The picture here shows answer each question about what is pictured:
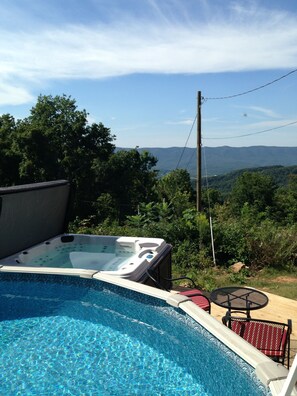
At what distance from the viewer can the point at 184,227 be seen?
8.66 metres

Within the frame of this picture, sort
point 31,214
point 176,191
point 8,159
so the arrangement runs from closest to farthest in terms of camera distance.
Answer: point 31,214, point 176,191, point 8,159

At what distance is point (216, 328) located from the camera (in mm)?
3271

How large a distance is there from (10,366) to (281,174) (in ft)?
298

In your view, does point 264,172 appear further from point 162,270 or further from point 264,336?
point 264,336

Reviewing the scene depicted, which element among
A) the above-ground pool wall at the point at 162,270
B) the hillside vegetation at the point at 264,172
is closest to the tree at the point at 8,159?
the above-ground pool wall at the point at 162,270

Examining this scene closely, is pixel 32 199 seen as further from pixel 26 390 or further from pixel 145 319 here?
pixel 26 390

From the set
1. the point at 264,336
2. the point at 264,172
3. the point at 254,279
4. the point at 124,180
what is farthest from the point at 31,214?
the point at 264,172

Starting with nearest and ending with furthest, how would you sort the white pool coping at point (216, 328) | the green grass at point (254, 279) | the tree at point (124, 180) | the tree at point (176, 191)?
the white pool coping at point (216, 328) → the green grass at point (254, 279) → the tree at point (176, 191) → the tree at point (124, 180)

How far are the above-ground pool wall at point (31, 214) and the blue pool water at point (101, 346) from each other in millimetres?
806

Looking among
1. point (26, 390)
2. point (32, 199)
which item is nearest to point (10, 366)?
point (26, 390)

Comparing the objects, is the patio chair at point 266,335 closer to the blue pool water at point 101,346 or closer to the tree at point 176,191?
the blue pool water at point 101,346

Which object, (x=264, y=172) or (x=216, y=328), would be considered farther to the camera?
(x=264, y=172)

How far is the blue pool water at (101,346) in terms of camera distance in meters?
3.11

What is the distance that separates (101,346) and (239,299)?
1611 mm
